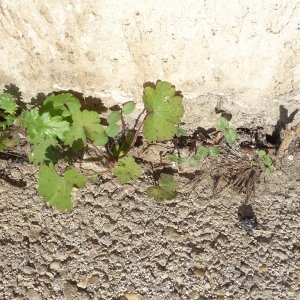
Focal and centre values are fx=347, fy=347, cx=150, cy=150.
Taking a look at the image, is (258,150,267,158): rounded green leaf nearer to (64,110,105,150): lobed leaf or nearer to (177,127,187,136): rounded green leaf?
(177,127,187,136): rounded green leaf

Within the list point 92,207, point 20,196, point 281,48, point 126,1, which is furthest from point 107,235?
point 281,48

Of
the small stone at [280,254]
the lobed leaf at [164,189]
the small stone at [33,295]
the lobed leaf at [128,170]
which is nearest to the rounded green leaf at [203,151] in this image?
the lobed leaf at [164,189]

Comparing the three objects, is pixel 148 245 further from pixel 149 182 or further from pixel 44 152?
pixel 44 152

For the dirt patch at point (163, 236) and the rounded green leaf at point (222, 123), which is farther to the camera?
the rounded green leaf at point (222, 123)

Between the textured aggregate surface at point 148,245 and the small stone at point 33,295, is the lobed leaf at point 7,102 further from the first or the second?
the small stone at point 33,295

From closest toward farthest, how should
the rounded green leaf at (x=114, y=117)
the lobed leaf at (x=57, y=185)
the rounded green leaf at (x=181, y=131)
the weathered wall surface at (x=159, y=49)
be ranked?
the weathered wall surface at (x=159, y=49) → the lobed leaf at (x=57, y=185) → the rounded green leaf at (x=114, y=117) → the rounded green leaf at (x=181, y=131)

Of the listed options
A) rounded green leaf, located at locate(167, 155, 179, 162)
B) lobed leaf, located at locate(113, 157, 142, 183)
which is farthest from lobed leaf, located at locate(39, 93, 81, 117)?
rounded green leaf, located at locate(167, 155, 179, 162)

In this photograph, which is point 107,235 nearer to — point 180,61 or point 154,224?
point 154,224
